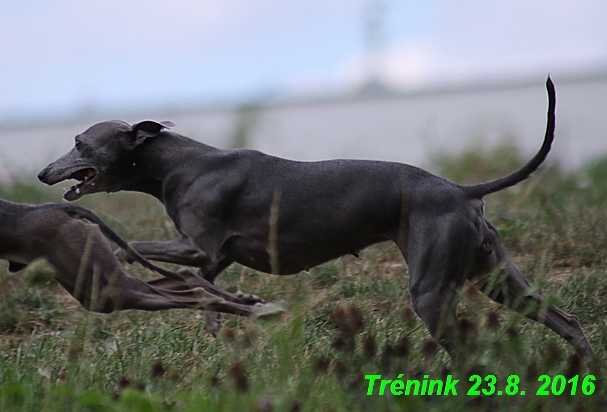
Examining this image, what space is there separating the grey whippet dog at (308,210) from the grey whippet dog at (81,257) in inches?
10.1

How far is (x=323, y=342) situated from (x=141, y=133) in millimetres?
1504

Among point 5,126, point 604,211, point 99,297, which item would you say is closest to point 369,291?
point 99,297

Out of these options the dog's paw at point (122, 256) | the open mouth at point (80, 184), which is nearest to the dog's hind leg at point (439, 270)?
the dog's paw at point (122, 256)

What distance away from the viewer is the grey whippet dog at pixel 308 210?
403 centimetres

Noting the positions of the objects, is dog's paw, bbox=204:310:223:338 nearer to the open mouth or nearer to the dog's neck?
the dog's neck

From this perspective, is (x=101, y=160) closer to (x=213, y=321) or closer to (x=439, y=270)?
(x=213, y=321)

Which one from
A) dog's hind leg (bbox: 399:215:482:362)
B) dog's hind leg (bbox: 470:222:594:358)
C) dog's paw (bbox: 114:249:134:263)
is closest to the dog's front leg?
dog's paw (bbox: 114:249:134:263)

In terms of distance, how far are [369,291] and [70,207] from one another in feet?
6.02

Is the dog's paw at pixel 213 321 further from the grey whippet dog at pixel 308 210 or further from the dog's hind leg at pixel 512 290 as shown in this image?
the dog's hind leg at pixel 512 290

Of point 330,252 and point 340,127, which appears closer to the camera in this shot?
point 330,252

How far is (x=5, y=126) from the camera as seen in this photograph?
15.3m

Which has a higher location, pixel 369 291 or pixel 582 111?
pixel 582 111

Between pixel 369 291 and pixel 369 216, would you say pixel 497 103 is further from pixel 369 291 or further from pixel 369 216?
pixel 369 216

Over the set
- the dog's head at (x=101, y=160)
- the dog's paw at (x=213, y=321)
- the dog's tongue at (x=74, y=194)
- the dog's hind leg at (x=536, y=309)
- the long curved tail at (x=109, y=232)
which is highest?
the dog's head at (x=101, y=160)
